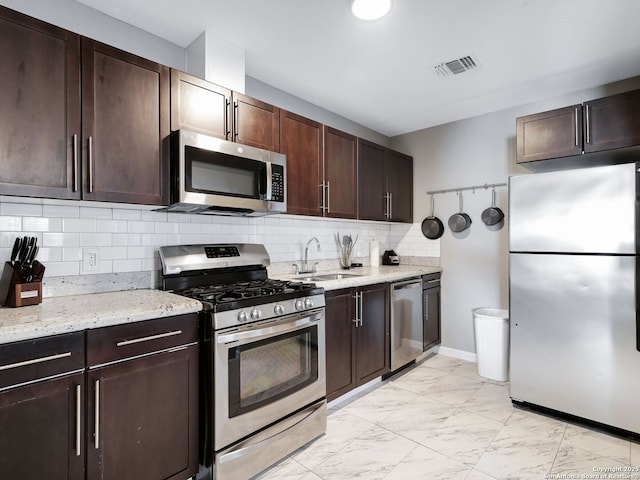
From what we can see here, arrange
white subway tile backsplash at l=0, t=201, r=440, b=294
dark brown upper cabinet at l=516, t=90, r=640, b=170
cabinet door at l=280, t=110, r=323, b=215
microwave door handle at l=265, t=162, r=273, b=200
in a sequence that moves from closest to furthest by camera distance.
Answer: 1. white subway tile backsplash at l=0, t=201, r=440, b=294
2. microwave door handle at l=265, t=162, r=273, b=200
3. dark brown upper cabinet at l=516, t=90, r=640, b=170
4. cabinet door at l=280, t=110, r=323, b=215

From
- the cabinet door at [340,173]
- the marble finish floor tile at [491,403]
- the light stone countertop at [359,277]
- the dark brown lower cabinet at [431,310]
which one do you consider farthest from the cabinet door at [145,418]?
the dark brown lower cabinet at [431,310]

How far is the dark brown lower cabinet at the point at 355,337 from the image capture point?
2.52 meters

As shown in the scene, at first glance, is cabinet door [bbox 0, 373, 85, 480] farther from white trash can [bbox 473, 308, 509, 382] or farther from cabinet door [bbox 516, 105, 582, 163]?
cabinet door [bbox 516, 105, 582, 163]

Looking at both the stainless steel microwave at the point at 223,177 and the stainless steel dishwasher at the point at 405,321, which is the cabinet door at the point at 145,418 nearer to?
the stainless steel microwave at the point at 223,177

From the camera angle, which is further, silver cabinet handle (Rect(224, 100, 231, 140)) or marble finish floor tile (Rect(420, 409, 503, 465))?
silver cabinet handle (Rect(224, 100, 231, 140))

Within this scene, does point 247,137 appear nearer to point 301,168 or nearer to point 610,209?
point 301,168

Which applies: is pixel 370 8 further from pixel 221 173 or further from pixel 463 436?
pixel 463 436

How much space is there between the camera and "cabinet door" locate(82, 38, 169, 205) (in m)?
1.70

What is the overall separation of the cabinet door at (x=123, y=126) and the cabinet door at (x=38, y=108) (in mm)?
58

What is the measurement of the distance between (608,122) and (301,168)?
228 cm

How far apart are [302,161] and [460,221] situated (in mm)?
1887

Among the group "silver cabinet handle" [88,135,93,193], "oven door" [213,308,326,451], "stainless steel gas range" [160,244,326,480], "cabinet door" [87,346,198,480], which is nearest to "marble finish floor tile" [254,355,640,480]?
"stainless steel gas range" [160,244,326,480]

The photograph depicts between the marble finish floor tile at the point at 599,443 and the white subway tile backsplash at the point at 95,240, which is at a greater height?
the white subway tile backsplash at the point at 95,240

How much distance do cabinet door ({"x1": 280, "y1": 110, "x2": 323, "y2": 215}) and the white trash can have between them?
184cm
